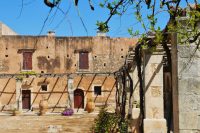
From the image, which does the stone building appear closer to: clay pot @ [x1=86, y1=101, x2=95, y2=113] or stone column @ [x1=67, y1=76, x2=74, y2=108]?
stone column @ [x1=67, y1=76, x2=74, y2=108]

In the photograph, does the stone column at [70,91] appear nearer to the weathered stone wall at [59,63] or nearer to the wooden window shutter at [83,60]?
the weathered stone wall at [59,63]

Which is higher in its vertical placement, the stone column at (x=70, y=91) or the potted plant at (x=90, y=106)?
the stone column at (x=70, y=91)

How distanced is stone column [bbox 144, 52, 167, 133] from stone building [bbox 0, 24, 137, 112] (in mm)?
19435

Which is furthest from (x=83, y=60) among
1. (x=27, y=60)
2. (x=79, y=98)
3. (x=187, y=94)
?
(x=187, y=94)

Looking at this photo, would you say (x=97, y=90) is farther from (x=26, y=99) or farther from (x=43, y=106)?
(x=26, y=99)

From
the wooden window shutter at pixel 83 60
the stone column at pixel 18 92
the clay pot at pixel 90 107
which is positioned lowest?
the clay pot at pixel 90 107

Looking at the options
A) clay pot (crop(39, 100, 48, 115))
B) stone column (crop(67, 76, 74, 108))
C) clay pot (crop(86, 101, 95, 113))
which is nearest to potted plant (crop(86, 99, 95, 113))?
clay pot (crop(86, 101, 95, 113))

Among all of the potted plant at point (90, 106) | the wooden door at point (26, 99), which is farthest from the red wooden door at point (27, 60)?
the potted plant at point (90, 106)

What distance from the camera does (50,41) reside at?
1246 inches

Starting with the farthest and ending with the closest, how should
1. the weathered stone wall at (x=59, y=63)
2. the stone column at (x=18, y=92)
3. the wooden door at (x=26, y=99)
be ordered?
the wooden door at (x=26, y=99)
the weathered stone wall at (x=59, y=63)
the stone column at (x=18, y=92)

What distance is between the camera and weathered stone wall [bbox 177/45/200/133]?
6090 millimetres

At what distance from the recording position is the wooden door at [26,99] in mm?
31484

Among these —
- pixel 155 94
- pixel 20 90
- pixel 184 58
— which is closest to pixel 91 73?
pixel 20 90

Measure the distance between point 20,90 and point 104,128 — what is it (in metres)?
18.3
